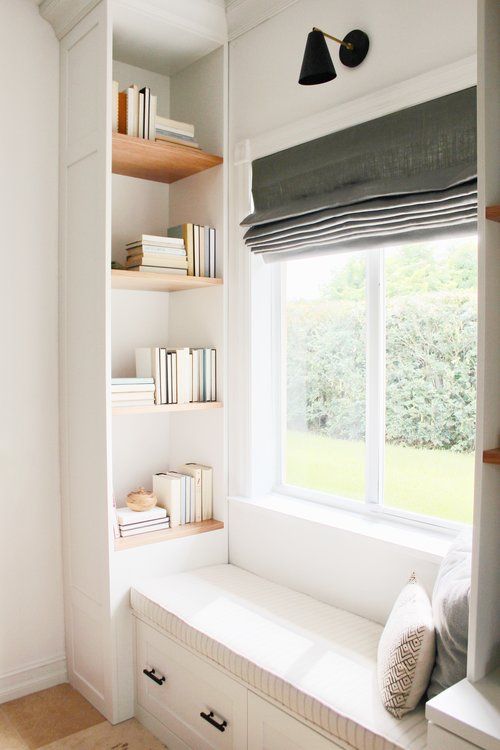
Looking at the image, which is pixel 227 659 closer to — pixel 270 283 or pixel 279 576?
pixel 279 576

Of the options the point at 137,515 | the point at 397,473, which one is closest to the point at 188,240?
the point at 137,515

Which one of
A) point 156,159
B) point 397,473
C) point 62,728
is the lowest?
point 62,728

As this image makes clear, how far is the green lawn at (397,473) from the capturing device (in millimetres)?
2131

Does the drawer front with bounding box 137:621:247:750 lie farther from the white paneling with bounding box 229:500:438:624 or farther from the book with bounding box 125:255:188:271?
the book with bounding box 125:255:188:271

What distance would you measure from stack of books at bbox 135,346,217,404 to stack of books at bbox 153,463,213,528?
333 mm

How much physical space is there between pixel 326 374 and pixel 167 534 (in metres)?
0.92

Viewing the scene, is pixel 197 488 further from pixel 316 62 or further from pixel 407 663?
pixel 316 62

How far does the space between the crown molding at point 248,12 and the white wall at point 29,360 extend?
76 centimetres

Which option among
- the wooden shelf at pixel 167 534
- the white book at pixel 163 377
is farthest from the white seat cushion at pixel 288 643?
the white book at pixel 163 377

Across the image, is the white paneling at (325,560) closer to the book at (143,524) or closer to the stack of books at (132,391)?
the book at (143,524)

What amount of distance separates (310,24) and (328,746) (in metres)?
2.38

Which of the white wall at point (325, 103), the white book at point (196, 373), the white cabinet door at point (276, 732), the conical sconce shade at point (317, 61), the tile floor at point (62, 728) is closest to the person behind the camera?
the white cabinet door at point (276, 732)

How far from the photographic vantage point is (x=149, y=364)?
2695 mm

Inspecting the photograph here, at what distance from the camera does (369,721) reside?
1603 millimetres
